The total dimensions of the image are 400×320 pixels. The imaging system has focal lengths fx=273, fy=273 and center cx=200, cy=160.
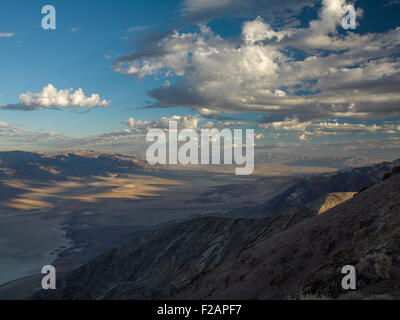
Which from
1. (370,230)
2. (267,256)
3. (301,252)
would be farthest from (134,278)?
(370,230)

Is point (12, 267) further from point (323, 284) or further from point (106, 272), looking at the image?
point (323, 284)

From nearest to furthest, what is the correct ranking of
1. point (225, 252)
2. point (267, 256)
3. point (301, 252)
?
point (301, 252) → point (267, 256) → point (225, 252)
